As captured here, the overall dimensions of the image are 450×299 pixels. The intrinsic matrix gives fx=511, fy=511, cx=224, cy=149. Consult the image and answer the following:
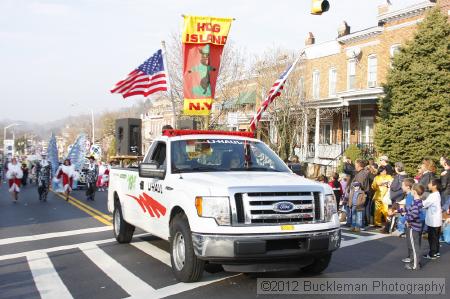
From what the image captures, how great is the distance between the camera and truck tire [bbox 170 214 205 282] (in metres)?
6.33

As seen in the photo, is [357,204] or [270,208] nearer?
[270,208]

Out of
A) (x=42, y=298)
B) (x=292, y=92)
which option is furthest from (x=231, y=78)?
(x=42, y=298)

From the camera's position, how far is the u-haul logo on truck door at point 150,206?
24.2 ft

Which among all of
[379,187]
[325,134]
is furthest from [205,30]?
[325,134]

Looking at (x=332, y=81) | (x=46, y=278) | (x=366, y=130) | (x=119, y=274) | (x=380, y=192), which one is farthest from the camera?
(x=332, y=81)

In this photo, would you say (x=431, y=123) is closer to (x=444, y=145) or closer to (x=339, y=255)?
(x=444, y=145)

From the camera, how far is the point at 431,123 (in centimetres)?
1861

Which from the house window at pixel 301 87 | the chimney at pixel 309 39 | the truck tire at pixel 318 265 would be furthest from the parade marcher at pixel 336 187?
the chimney at pixel 309 39

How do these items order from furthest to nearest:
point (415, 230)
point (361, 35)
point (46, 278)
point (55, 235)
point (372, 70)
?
point (361, 35)
point (372, 70)
point (55, 235)
point (415, 230)
point (46, 278)

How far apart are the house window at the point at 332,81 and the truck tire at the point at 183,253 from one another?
79.4 feet

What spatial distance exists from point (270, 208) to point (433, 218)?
376 cm

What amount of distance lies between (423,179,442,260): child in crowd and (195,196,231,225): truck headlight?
412 cm

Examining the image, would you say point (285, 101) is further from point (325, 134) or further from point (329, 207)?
point (329, 207)

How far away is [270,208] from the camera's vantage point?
602 cm
